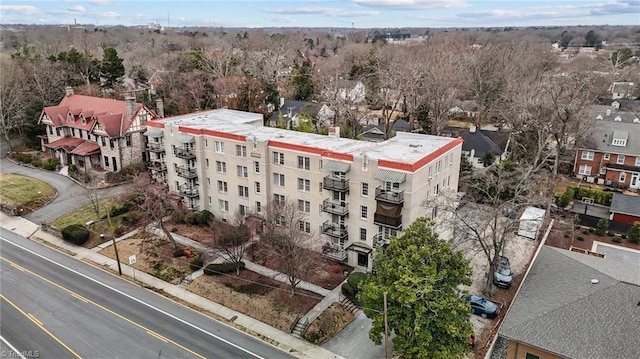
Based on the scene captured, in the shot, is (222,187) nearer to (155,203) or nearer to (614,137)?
(155,203)

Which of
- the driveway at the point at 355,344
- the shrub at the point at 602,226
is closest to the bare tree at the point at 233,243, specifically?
the driveway at the point at 355,344

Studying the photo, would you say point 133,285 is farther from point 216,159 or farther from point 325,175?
point 325,175

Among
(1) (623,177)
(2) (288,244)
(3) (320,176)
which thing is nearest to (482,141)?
(1) (623,177)

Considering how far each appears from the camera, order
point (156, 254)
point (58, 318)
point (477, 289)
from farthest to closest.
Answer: point (156, 254) → point (477, 289) → point (58, 318)

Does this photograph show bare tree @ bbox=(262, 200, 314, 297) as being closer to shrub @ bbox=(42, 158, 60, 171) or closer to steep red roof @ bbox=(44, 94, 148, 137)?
steep red roof @ bbox=(44, 94, 148, 137)


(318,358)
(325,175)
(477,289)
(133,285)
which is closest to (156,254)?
(133,285)

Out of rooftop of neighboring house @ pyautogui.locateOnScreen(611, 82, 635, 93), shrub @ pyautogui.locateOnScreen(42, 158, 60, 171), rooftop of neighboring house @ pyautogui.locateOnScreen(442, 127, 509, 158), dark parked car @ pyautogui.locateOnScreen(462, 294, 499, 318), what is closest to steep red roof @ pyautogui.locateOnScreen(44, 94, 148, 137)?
shrub @ pyautogui.locateOnScreen(42, 158, 60, 171)
